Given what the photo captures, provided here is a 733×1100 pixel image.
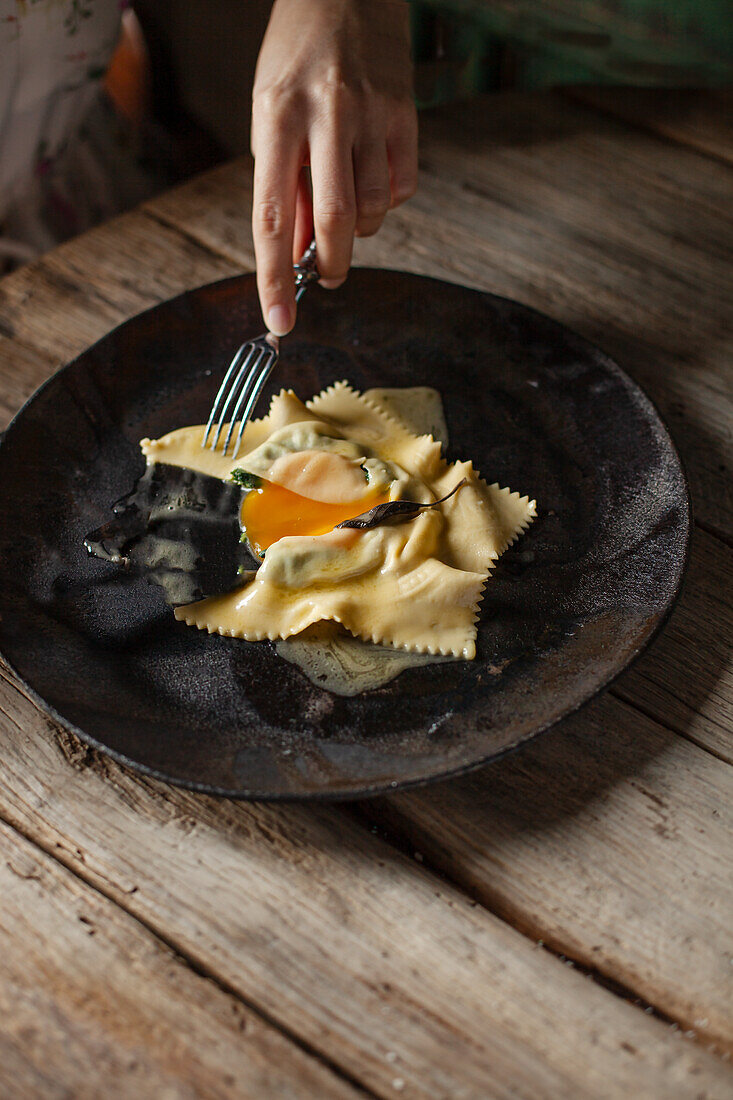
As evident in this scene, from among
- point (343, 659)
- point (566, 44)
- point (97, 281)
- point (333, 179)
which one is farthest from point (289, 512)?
Answer: point (566, 44)

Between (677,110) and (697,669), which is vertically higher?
(677,110)

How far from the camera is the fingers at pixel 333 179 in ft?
8.11

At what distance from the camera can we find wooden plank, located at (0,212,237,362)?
10.2ft

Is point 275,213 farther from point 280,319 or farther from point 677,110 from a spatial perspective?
point 677,110

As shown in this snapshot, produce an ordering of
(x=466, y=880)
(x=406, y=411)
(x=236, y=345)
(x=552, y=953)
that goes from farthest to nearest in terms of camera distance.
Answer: (x=236, y=345) → (x=406, y=411) → (x=466, y=880) → (x=552, y=953)

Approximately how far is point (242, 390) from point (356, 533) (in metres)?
0.56

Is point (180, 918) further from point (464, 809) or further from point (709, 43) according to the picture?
point (709, 43)

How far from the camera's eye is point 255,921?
6.00 feet

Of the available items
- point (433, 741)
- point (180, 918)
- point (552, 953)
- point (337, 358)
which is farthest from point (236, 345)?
point (552, 953)

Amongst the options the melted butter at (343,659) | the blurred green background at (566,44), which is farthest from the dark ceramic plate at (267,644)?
the blurred green background at (566,44)

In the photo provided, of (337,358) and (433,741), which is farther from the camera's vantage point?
(337,358)

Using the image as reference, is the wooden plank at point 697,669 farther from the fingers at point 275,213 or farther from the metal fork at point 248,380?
the fingers at point 275,213

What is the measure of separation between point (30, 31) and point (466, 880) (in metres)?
3.34

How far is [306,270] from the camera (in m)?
2.65
